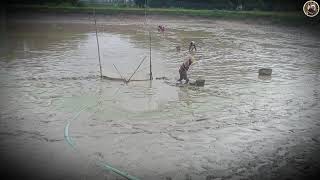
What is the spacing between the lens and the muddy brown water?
692 centimetres

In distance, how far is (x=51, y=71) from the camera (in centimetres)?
1543

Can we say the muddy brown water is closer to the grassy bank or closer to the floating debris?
the floating debris

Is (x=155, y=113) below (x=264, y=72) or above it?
below

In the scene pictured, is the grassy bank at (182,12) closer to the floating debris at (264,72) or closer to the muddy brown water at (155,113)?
the muddy brown water at (155,113)

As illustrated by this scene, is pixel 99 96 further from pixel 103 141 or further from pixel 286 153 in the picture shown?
pixel 286 153

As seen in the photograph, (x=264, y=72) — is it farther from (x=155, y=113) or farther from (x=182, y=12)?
(x=182, y=12)

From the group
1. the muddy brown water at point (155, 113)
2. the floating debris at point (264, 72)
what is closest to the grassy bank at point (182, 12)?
the muddy brown water at point (155, 113)

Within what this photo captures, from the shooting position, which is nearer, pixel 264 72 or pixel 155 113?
pixel 155 113

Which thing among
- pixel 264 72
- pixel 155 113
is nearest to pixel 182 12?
pixel 264 72

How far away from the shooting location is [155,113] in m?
9.90

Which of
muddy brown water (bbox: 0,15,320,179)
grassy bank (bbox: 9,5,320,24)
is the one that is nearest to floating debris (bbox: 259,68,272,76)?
muddy brown water (bbox: 0,15,320,179)

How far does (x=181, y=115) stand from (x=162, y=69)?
6.92m

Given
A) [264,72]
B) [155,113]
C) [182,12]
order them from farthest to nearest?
[182,12]
[264,72]
[155,113]

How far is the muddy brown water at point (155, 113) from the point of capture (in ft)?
22.7
